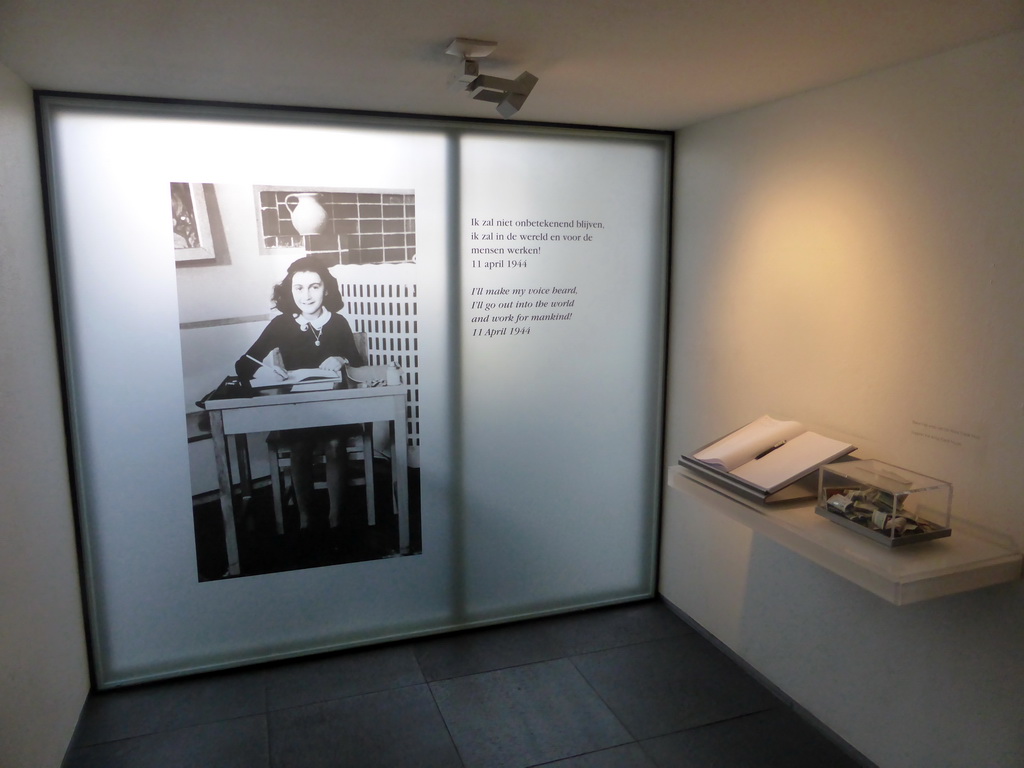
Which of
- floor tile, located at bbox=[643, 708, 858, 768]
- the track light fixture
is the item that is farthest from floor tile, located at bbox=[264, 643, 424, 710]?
the track light fixture

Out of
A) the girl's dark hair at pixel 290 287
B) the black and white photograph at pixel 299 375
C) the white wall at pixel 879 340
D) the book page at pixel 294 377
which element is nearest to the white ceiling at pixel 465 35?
the white wall at pixel 879 340

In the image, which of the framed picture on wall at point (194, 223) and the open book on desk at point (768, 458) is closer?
the open book on desk at point (768, 458)

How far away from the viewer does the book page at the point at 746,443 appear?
104 inches

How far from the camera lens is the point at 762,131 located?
296cm

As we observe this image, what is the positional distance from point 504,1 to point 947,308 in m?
1.62

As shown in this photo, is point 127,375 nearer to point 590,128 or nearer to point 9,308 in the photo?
point 9,308

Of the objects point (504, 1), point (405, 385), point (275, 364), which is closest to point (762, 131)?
point (504, 1)

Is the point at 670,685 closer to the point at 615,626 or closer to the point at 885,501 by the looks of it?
the point at 615,626

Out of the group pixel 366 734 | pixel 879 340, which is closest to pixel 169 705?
pixel 366 734

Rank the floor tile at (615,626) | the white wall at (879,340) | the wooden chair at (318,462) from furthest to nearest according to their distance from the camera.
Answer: the floor tile at (615,626) < the wooden chair at (318,462) < the white wall at (879,340)

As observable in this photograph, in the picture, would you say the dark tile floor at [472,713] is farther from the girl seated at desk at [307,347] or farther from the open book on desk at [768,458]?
the open book on desk at [768,458]

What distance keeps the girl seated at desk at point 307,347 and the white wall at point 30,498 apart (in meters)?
0.77

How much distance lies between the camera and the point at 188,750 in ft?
8.96

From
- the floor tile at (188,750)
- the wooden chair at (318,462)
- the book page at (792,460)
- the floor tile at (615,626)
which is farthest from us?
the floor tile at (615,626)
